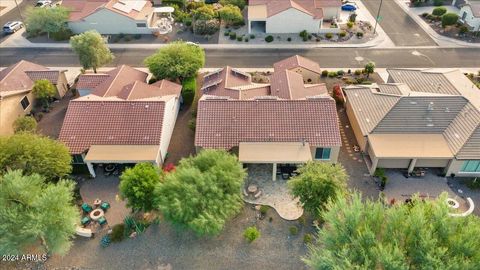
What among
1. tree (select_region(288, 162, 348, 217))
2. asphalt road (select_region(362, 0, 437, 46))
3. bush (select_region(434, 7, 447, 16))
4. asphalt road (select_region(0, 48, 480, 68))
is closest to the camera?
tree (select_region(288, 162, 348, 217))

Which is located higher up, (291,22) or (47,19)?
(47,19)

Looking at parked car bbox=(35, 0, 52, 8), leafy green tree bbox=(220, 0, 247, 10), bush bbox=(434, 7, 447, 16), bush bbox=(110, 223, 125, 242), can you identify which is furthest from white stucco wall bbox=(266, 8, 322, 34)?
parked car bbox=(35, 0, 52, 8)

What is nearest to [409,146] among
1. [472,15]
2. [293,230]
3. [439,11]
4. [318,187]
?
[318,187]

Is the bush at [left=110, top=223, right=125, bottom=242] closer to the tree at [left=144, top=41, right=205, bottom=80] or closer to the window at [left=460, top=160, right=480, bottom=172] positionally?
the tree at [left=144, top=41, right=205, bottom=80]

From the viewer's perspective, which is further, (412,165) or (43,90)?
(43,90)

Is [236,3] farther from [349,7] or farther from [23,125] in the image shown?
[23,125]

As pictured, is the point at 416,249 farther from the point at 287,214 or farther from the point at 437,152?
the point at 437,152
